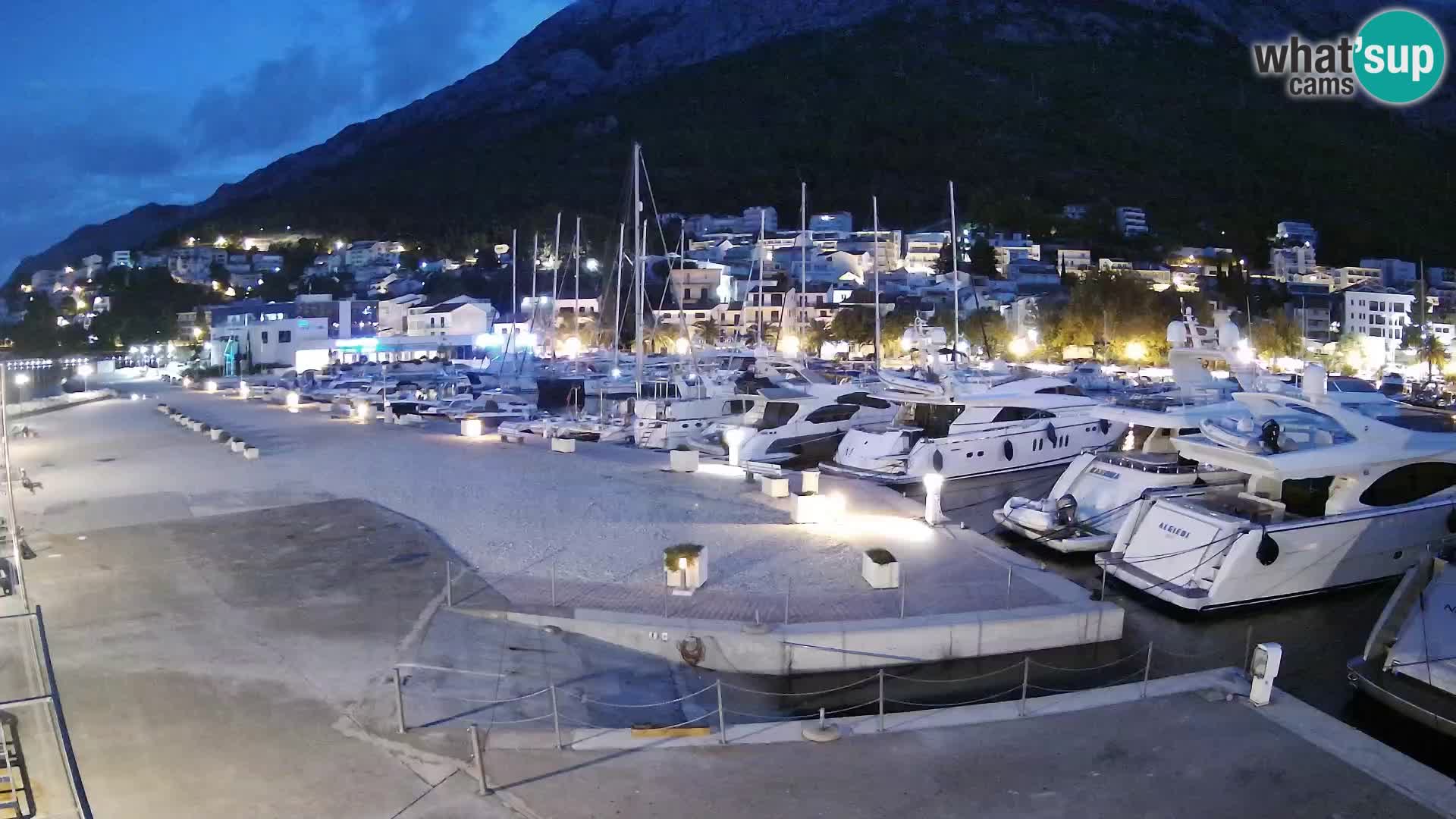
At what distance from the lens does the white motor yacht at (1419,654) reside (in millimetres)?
9141

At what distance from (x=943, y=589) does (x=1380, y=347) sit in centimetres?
6598

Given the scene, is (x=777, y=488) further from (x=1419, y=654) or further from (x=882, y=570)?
(x=1419, y=654)

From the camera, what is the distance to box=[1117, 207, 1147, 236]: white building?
118625mm

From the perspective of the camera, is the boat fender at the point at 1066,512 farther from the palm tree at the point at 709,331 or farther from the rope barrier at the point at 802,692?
the palm tree at the point at 709,331

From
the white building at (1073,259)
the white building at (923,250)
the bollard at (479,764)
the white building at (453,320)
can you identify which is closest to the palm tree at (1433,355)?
the white building at (1073,259)

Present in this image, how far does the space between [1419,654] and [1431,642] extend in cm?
18

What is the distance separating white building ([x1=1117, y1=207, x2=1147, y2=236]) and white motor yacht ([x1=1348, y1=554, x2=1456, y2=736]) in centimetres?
11716

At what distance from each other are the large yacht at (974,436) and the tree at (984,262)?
71.5 m

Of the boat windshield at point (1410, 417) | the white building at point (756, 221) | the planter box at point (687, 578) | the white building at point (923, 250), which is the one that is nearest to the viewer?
the planter box at point (687, 578)

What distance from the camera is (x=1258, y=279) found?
91.6m

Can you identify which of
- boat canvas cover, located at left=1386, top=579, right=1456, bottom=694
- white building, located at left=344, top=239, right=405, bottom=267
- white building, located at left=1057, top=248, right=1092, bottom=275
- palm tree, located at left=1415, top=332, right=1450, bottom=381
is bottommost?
boat canvas cover, located at left=1386, top=579, right=1456, bottom=694

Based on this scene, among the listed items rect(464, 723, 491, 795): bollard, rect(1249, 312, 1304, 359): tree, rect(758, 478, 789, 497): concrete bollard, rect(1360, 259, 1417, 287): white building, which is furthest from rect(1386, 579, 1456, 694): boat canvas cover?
rect(1360, 259, 1417, 287): white building

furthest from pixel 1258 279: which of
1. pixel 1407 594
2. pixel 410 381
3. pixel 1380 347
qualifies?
pixel 1407 594

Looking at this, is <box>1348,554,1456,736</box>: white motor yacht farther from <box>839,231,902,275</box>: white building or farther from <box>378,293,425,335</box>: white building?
<box>839,231,902,275</box>: white building
